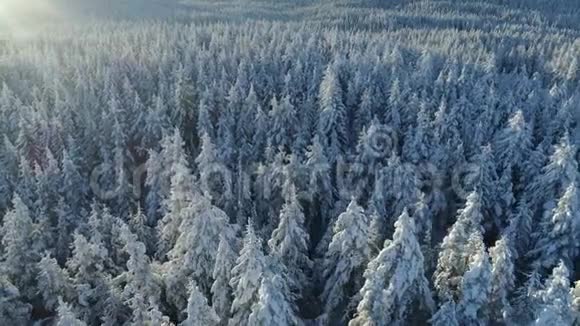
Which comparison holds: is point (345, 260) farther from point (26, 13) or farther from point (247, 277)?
point (26, 13)

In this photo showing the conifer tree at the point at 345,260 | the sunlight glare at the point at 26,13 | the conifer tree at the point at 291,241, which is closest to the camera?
the conifer tree at the point at 345,260

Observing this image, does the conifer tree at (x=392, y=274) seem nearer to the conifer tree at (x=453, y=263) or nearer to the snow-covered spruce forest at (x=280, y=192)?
the snow-covered spruce forest at (x=280, y=192)

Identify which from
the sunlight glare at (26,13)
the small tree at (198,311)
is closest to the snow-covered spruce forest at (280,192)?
the small tree at (198,311)

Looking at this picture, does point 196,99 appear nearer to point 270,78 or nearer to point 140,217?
point 270,78

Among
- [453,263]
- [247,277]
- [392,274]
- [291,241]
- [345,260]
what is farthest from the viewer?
[291,241]

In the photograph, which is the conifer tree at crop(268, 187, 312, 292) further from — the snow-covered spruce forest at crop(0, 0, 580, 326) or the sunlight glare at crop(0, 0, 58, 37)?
the sunlight glare at crop(0, 0, 58, 37)

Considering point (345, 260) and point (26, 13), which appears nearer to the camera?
point (345, 260)

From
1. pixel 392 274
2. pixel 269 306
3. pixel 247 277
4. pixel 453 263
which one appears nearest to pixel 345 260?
pixel 392 274

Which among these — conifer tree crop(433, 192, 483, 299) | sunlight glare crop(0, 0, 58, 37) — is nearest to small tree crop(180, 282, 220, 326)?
conifer tree crop(433, 192, 483, 299)

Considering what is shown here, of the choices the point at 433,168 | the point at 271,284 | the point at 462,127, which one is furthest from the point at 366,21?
the point at 271,284
